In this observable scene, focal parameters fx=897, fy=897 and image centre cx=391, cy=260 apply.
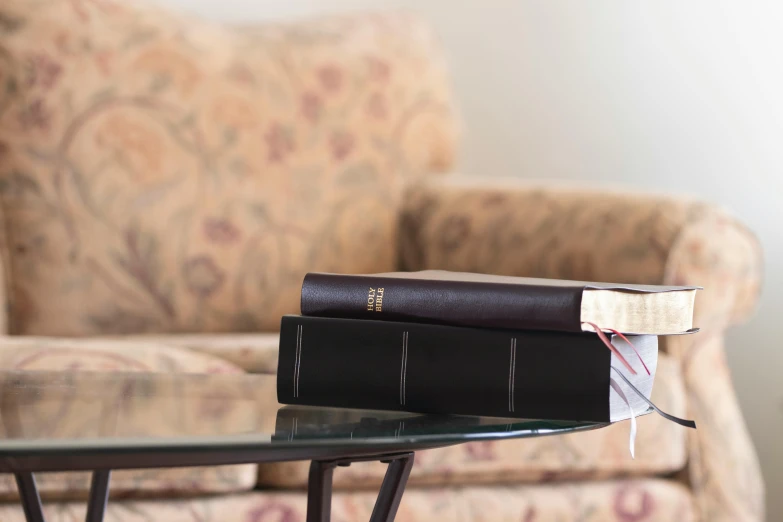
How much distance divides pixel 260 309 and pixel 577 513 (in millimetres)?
675

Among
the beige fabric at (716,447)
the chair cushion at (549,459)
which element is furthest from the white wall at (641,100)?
the chair cushion at (549,459)

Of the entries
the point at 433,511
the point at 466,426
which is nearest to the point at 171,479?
the point at 433,511

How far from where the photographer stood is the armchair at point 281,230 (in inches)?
43.5

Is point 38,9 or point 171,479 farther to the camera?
point 38,9

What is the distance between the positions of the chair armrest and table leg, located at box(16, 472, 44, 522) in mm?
810

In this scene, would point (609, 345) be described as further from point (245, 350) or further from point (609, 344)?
point (245, 350)

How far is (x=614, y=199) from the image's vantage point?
4.50 ft

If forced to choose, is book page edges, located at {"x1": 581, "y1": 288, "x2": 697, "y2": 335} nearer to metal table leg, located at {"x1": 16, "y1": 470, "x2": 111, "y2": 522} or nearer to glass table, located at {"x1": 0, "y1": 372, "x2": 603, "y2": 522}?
glass table, located at {"x1": 0, "y1": 372, "x2": 603, "y2": 522}

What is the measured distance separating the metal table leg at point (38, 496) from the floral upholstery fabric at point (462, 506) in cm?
24

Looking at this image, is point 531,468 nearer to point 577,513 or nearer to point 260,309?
point 577,513

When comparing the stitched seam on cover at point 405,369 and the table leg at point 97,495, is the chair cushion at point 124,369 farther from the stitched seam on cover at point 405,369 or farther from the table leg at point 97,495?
the stitched seam on cover at point 405,369

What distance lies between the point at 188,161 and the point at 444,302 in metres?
1.06

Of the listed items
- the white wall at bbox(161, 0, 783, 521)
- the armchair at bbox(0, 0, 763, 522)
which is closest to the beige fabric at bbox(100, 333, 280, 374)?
the armchair at bbox(0, 0, 763, 522)

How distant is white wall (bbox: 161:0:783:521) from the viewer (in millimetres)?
1828
